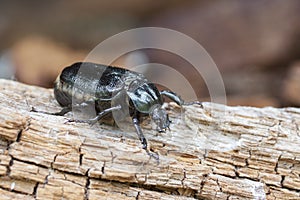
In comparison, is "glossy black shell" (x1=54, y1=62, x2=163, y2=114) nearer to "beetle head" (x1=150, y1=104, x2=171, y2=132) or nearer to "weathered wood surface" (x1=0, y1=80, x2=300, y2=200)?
"beetle head" (x1=150, y1=104, x2=171, y2=132)

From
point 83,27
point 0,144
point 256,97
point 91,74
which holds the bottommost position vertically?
point 0,144

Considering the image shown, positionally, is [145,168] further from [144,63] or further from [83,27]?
[83,27]

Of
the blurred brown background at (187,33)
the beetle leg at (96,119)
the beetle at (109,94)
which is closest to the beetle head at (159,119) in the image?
the beetle at (109,94)

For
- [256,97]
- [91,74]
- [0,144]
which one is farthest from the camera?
[256,97]

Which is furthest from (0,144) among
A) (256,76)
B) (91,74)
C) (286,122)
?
(256,76)

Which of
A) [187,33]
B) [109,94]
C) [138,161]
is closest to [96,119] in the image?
[109,94]

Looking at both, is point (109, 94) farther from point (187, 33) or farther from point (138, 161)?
point (187, 33)
